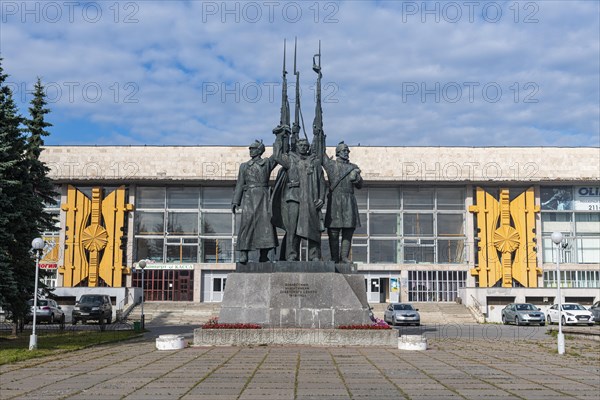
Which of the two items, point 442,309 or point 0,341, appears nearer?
point 0,341

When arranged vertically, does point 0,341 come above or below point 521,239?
below

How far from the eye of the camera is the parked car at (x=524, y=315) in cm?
3412

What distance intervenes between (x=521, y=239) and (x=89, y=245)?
30.7 m

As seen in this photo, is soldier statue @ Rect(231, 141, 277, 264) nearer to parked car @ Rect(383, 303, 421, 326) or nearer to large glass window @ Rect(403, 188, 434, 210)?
parked car @ Rect(383, 303, 421, 326)

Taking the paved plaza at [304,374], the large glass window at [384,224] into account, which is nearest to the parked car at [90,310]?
the paved plaza at [304,374]

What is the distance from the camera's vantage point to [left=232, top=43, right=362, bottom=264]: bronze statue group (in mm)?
18188

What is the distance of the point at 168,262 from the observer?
48500 millimetres

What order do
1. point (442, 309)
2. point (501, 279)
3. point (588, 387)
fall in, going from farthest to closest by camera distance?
point (501, 279), point (442, 309), point (588, 387)

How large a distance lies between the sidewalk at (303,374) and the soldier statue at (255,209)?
→ 3241 millimetres

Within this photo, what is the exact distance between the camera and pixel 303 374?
11188 mm

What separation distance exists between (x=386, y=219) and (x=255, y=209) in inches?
1246

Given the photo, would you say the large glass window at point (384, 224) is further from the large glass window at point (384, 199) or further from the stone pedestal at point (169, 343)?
the stone pedestal at point (169, 343)

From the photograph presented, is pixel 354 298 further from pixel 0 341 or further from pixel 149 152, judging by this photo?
pixel 149 152

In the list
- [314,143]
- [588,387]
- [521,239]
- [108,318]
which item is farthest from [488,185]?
[588,387]
